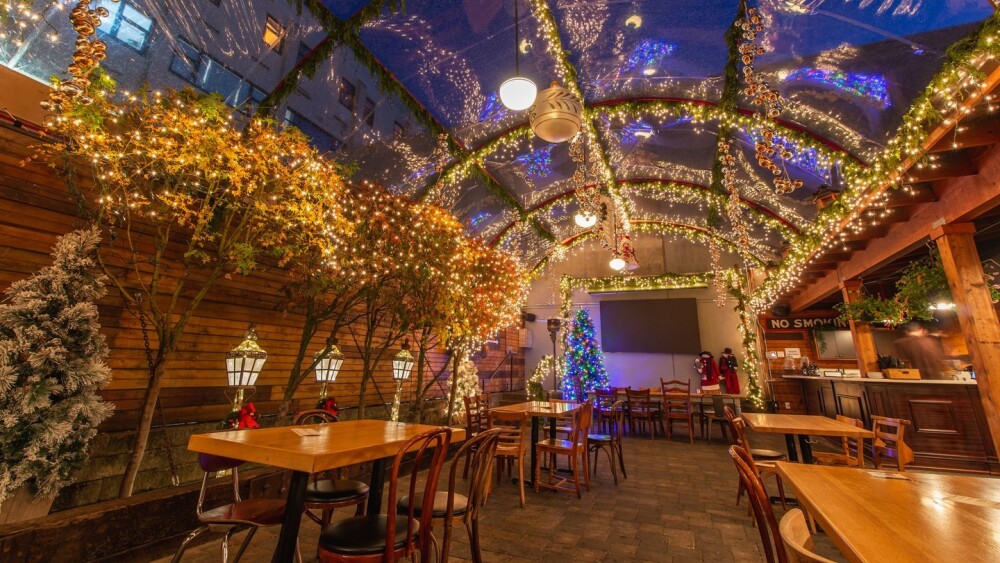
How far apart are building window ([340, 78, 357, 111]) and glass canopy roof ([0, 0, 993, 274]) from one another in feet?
0.09

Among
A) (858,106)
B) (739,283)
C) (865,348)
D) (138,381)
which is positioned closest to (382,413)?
(138,381)

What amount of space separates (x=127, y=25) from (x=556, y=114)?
150 inches

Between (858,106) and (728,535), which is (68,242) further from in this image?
(858,106)

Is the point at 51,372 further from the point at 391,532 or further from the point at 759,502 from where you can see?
the point at 759,502

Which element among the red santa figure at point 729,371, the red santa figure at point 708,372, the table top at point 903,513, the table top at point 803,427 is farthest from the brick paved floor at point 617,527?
the red santa figure at point 729,371

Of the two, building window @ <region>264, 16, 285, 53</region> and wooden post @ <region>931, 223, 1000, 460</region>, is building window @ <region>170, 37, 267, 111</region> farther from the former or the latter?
wooden post @ <region>931, 223, 1000, 460</region>

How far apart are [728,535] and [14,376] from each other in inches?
200

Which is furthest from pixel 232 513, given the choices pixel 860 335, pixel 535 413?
pixel 860 335

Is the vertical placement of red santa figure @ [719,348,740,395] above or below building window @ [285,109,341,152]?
below

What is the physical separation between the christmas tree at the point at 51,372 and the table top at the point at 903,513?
4072 mm

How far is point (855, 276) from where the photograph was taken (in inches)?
269

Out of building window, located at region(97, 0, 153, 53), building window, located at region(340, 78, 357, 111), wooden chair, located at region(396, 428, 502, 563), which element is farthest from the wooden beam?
building window, located at region(97, 0, 153, 53)

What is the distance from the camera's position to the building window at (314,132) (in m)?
4.76

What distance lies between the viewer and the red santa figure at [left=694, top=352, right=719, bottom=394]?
1000 cm
